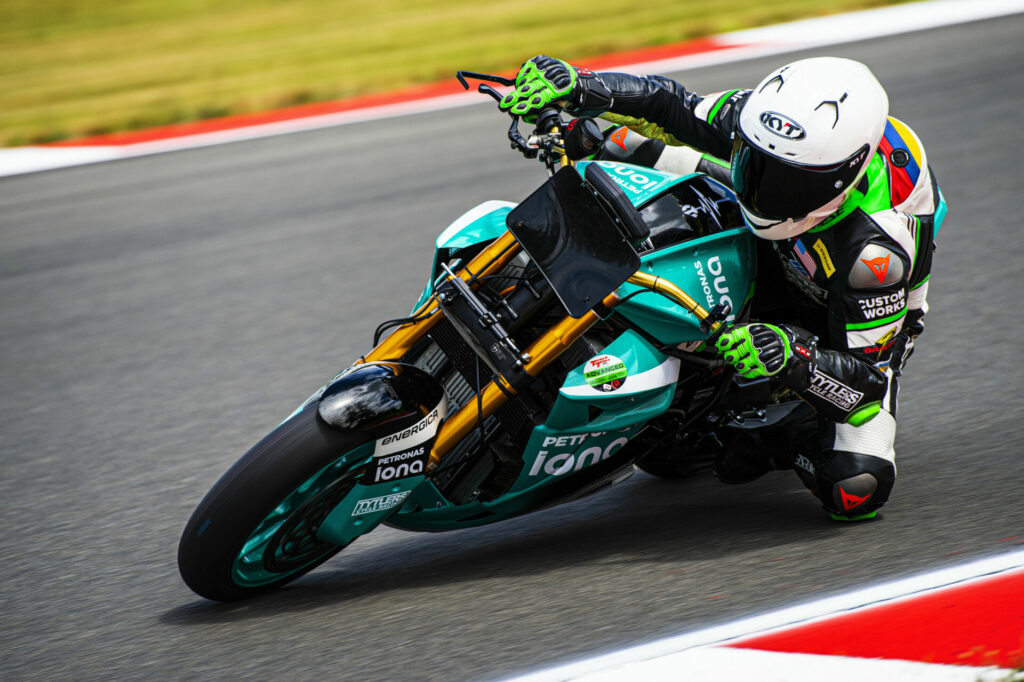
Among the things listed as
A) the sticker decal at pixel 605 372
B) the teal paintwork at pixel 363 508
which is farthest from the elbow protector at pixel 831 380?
the teal paintwork at pixel 363 508

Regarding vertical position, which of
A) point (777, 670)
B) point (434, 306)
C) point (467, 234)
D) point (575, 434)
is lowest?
point (777, 670)

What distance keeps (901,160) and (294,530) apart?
2.11 m

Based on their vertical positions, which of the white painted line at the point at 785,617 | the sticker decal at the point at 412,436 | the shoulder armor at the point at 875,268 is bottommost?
the white painted line at the point at 785,617

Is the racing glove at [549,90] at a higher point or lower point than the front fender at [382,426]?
higher

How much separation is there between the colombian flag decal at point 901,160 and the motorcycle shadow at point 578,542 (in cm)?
104

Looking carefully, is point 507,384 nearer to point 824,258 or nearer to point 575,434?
point 575,434

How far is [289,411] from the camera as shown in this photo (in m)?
4.69

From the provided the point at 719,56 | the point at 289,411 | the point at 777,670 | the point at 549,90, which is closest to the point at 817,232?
the point at 549,90

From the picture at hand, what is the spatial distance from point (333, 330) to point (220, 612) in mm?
2625

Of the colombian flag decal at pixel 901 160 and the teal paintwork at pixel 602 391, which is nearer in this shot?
the teal paintwork at pixel 602 391

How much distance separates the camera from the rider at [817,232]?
3008 millimetres

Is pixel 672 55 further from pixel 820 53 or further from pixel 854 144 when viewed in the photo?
pixel 854 144

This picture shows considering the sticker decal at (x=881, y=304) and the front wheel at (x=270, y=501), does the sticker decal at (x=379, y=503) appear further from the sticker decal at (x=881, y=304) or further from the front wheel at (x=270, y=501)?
the sticker decal at (x=881, y=304)

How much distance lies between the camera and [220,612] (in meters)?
3.11
